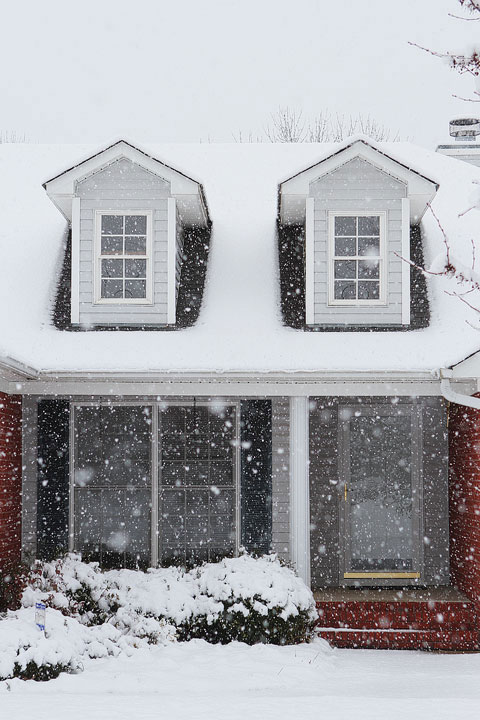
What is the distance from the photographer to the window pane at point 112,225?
9.74 meters

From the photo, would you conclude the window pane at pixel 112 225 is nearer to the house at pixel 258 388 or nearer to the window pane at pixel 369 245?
the house at pixel 258 388

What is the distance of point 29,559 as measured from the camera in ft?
29.3

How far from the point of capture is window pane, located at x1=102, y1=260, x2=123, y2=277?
9695mm

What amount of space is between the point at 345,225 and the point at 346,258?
1.62ft

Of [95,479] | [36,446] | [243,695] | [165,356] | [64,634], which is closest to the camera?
[243,695]

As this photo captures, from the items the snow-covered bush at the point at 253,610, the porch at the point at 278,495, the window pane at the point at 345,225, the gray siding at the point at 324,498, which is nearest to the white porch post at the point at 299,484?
the porch at the point at 278,495

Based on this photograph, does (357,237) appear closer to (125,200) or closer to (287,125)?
(125,200)

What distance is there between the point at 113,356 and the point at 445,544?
488 cm

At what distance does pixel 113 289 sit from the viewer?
9.67 m

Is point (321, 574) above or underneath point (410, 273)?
underneath

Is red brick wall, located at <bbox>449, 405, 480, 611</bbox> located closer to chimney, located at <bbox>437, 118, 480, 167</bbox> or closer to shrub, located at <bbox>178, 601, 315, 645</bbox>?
shrub, located at <bbox>178, 601, 315, 645</bbox>

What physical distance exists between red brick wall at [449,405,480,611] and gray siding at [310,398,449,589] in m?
0.19

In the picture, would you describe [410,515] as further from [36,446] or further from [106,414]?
[36,446]

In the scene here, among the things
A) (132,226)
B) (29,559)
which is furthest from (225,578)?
(132,226)
